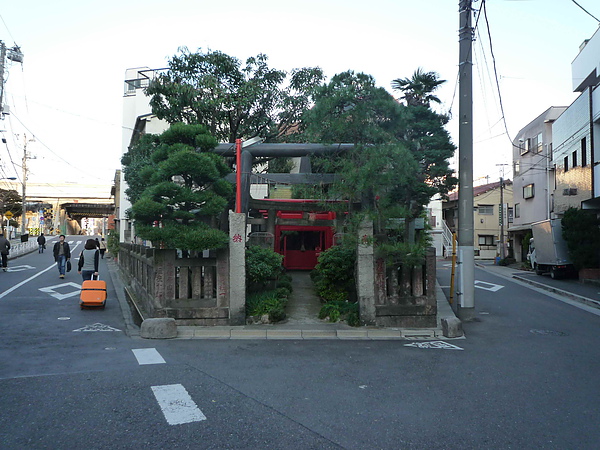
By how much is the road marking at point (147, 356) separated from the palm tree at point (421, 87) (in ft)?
35.8

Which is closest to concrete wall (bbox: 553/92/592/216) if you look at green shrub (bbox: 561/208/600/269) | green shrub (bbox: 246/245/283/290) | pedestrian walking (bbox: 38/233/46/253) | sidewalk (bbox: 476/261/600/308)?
green shrub (bbox: 561/208/600/269)

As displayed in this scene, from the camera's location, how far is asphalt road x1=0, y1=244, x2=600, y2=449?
4426 mm

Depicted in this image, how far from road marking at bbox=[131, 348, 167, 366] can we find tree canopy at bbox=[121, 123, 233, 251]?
7.86 ft

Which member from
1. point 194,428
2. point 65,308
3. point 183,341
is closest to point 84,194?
point 65,308

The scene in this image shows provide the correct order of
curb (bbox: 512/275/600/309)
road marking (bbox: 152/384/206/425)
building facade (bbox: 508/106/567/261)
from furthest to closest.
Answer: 1. building facade (bbox: 508/106/567/261)
2. curb (bbox: 512/275/600/309)
3. road marking (bbox: 152/384/206/425)

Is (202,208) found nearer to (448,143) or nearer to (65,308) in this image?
(65,308)

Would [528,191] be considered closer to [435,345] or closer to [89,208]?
[435,345]

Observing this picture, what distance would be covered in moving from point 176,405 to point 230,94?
44.5 ft

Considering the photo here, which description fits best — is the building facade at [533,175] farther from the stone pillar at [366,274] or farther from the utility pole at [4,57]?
the utility pole at [4,57]

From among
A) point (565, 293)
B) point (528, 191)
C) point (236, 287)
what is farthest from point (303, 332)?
point (528, 191)

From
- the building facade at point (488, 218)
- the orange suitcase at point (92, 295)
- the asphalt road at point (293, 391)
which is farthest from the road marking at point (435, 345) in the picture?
the building facade at point (488, 218)

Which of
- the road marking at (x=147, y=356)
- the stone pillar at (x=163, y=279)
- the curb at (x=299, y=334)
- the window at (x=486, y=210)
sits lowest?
the curb at (x=299, y=334)

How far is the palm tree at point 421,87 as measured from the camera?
14734 mm

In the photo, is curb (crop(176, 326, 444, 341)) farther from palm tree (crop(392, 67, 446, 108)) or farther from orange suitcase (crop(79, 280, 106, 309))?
palm tree (crop(392, 67, 446, 108))
